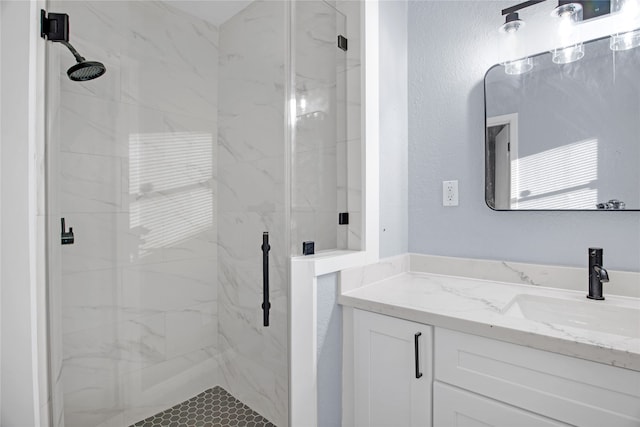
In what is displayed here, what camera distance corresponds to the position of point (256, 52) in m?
1.78

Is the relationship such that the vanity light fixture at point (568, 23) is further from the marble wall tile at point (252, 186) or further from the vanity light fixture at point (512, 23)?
the marble wall tile at point (252, 186)

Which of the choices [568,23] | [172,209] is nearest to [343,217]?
[172,209]

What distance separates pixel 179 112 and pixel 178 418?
1.74 metres

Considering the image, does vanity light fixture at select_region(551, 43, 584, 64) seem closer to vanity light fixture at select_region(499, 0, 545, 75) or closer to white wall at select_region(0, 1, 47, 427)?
vanity light fixture at select_region(499, 0, 545, 75)

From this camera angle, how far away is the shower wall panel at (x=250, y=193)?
1.52m

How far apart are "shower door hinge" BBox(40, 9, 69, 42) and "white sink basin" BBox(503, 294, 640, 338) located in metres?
1.63

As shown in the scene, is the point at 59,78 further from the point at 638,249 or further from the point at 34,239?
the point at 638,249

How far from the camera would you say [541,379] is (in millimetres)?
874

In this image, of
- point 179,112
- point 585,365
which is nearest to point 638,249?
point 585,365

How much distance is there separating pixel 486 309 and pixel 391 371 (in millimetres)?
400

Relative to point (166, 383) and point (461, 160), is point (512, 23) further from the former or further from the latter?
point (166, 383)

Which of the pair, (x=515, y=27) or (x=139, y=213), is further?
(x=139, y=213)

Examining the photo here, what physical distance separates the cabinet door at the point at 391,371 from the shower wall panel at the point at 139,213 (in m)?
1.09

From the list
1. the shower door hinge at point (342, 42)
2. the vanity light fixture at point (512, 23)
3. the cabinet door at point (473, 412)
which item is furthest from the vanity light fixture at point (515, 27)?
the cabinet door at point (473, 412)
